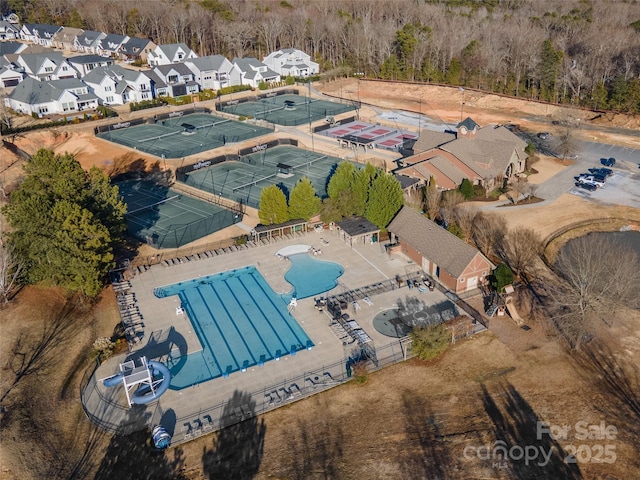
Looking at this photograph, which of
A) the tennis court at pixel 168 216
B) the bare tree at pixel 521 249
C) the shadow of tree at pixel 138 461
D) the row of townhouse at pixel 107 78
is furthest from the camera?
the row of townhouse at pixel 107 78

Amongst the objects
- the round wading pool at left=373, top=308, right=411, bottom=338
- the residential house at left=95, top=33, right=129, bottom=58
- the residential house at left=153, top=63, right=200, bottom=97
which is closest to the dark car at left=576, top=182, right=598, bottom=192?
the round wading pool at left=373, top=308, right=411, bottom=338

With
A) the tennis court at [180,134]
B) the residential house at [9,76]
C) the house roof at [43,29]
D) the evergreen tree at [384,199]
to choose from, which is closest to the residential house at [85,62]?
the residential house at [9,76]

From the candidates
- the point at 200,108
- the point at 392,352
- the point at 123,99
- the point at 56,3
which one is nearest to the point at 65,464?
the point at 392,352

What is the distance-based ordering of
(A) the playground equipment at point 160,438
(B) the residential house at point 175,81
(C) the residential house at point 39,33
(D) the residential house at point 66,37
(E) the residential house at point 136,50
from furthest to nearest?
(C) the residential house at point 39,33 → (D) the residential house at point 66,37 → (E) the residential house at point 136,50 → (B) the residential house at point 175,81 → (A) the playground equipment at point 160,438

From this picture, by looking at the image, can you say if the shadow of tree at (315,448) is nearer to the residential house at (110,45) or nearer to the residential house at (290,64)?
the residential house at (290,64)

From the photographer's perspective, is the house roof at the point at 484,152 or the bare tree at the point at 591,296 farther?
the house roof at the point at 484,152
